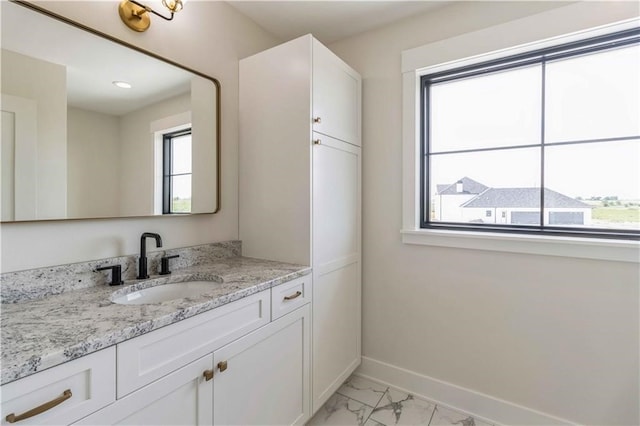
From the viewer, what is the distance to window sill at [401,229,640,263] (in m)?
1.43

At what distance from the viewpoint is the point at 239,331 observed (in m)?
1.20

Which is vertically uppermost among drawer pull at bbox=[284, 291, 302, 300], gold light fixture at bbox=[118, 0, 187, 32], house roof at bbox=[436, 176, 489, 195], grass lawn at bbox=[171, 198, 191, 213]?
gold light fixture at bbox=[118, 0, 187, 32]

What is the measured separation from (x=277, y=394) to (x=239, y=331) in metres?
0.44

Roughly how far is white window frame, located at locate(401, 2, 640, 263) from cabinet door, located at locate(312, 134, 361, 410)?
0.37 meters

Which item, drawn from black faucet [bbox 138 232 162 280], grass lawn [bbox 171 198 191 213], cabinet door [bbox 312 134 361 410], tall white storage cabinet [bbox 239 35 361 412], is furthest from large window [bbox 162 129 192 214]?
cabinet door [bbox 312 134 361 410]

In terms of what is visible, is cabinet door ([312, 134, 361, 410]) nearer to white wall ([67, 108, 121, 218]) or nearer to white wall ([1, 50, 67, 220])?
Result: white wall ([67, 108, 121, 218])

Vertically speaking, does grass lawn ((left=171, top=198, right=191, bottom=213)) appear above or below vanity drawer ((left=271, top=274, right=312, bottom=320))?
above

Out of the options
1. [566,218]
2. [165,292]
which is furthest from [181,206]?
[566,218]

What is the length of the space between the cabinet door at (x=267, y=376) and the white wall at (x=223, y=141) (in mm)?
686

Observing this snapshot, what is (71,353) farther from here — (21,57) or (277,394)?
(21,57)

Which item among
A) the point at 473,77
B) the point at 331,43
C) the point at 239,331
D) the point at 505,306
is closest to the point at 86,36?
the point at 239,331

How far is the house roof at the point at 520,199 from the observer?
162 centimetres

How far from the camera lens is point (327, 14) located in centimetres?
196

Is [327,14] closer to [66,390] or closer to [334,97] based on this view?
[334,97]
